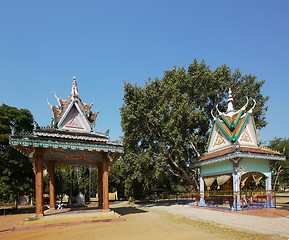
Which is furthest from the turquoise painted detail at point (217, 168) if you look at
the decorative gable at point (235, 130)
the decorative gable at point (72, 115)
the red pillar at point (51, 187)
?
the red pillar at point (51, 187)

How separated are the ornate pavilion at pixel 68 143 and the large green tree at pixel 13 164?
5.94 meters

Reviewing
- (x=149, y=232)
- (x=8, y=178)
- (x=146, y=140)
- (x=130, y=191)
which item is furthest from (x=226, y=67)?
(x=8, y=178)

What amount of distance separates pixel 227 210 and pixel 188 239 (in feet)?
31.5

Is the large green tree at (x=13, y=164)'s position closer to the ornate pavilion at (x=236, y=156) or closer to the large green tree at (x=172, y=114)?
the large green tree at (x=172, y=114)

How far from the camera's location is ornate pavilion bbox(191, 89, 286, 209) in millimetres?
16969

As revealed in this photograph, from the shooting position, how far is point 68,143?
13.5 metres

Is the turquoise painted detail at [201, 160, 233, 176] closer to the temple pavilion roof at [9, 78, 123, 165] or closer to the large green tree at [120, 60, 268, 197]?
the large green tree at [120, 60, 268, 197]

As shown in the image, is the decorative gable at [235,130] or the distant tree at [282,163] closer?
the decorative gable at [235,130]

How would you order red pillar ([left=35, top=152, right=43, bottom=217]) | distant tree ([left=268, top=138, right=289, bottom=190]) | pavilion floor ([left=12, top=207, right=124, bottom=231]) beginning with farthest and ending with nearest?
distant tree ([left=268, top=138, right=289, bottom=190]), red pillar ([left=35, top=152, right=43, bottom=217]), pavilion floor ([left=12, top=207, right=124, bottom=231])

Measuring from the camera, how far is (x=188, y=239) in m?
8.55

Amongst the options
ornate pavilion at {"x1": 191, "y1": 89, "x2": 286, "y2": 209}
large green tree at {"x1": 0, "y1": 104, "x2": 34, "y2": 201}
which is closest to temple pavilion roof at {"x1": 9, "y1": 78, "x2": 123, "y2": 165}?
large green tree at {"x1": 0, "y1": 104, "x2": 34, "y2": 201}

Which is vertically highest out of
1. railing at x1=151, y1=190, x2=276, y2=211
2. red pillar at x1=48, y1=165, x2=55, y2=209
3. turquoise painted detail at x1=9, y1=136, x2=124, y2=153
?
turquoise painted detail at x1=9, y1=136, x2=124, y2=153

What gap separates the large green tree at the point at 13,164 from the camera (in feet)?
69.8

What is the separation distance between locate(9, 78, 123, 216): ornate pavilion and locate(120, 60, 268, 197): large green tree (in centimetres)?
651
